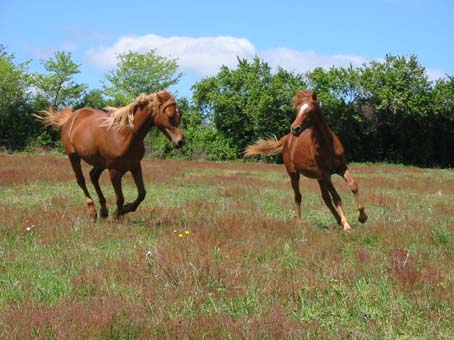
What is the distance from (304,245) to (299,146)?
369 centimetres

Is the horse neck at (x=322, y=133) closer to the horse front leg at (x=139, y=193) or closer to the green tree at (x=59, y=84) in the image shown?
the horse front leg at (x=139, y=193)

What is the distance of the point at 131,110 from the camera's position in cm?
967

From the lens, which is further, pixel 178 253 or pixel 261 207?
pixel 261 207

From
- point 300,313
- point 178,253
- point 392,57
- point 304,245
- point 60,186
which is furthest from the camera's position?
point 392,57

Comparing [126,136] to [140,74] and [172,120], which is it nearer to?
[172,120]

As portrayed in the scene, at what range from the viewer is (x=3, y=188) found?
51.7 feet

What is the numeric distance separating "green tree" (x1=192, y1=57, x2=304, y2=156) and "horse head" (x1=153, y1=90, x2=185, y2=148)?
37.5m

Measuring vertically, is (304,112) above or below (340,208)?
above

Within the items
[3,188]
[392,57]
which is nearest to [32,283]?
[3,188]

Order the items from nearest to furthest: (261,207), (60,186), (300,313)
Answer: (300,313) → (261,207) → (60,186)

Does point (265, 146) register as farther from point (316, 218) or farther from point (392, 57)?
point (392, 57)

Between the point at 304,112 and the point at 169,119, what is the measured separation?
2.32 meters

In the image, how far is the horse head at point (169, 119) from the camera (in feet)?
29.4

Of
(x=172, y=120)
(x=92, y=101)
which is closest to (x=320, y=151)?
(x=172, y=120)
